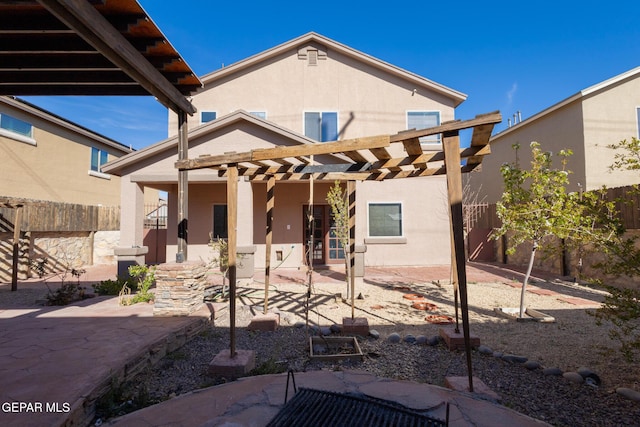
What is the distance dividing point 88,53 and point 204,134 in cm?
532

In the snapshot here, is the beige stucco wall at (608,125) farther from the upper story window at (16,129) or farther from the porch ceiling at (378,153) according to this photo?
the upper story window at (16,129)

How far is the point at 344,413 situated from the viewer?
7.36 ft

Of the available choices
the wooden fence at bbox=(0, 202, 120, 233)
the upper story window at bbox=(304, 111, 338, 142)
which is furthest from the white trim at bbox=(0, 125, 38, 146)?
the upper story window at bbox=(304, 111, 338, 142)

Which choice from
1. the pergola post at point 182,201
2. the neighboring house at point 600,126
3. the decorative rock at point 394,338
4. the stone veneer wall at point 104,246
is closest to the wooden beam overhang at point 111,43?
the pergola post at point 182,201

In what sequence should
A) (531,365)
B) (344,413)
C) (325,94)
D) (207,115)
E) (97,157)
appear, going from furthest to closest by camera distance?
(97,157)
(325,94)
(207,115)
(531,365)
(344,413)

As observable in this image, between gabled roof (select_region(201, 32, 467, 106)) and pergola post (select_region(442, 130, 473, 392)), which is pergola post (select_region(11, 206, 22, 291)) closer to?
gabled roof (select_region(201, 32, 467, 106))

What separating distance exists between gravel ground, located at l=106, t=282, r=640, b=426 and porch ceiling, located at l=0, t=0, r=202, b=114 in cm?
393

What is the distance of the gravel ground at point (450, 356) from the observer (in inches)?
117

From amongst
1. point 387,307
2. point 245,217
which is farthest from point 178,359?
point 245,217

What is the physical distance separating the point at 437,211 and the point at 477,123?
31.5 ft

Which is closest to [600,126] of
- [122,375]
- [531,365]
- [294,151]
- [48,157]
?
[531,365]

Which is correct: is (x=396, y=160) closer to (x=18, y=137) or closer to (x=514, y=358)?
(x=514, y=358)

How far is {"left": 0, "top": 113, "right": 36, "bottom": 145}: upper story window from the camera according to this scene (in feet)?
36.2

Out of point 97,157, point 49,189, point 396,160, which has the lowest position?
point 396,160
